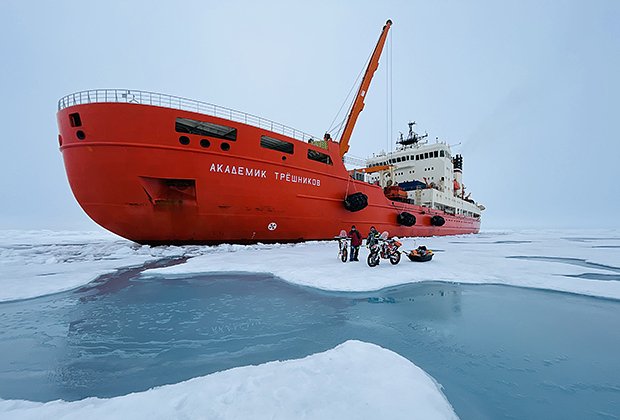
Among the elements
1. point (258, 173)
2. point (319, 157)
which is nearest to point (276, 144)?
point (258, 173)

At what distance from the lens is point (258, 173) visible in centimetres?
1016

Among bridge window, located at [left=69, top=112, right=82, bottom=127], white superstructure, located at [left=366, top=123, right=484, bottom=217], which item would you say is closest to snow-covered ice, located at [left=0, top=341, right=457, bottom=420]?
bridge window, located at [left=69, top=112, right=82, bottom=127]

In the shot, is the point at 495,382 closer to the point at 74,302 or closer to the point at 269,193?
the point at 74,302

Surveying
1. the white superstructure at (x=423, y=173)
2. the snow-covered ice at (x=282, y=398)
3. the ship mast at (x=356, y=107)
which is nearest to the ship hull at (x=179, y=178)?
the ship mast at (x=356, y=107)

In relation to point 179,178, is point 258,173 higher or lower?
higher

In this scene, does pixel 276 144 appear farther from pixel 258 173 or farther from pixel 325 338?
pixel 325 338

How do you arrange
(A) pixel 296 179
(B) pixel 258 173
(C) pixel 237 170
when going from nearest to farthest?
1. (C) pixel 237 170
2. (B) pixel 258 173
3. (A) pixel 296 179

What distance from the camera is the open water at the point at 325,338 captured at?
201 centimetres

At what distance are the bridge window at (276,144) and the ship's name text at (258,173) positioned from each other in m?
1.09

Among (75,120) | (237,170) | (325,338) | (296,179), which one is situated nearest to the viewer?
(325,338)

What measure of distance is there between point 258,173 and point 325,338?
8128mm

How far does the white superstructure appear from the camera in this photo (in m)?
21.5

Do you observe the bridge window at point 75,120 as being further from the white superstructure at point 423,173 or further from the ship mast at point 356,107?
the white superstructure at point 423,173

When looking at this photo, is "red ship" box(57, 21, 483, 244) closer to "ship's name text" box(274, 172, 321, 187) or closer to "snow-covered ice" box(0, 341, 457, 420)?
"ship's name text" box(274, 172, 321, 187)
